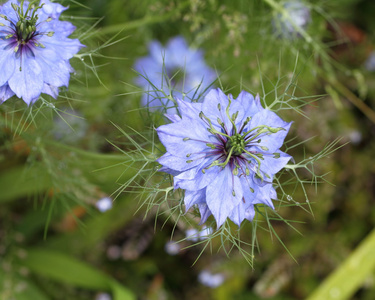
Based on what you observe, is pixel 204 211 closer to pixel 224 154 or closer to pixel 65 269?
pixel 224 154

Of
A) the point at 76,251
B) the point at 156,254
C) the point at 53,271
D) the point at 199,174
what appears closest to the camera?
the point at 199,174

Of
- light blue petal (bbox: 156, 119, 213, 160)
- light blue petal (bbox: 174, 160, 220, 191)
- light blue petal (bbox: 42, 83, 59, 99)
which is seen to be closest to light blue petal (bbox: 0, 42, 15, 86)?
light blue petal (bbox: 42, 83, 59, 99)

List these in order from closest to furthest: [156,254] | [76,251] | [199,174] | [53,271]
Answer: [199,174]
[53,271]
[76,251]
[156,254]

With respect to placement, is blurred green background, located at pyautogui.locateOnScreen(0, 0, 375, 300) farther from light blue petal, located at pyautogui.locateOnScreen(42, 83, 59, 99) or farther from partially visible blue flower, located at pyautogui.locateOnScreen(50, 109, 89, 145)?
light blue petal, located at pyautogui.locateOnScreen(42, 83, 59, 99)

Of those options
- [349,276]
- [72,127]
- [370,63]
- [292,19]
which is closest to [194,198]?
[72,127]

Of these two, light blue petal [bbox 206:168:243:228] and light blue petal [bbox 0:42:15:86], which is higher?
light blue petal [bbox 0:42:15:86]

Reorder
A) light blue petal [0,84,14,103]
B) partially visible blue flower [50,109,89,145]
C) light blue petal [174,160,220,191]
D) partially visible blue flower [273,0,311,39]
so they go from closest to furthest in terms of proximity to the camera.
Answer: light blue petal [174,160,220,191] → light blue petal [0,84,14,103] → partially visible blue flower [273,0,311,39] → partially visible blue flower [50,109,89,145]

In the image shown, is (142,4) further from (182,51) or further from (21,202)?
(21,202)

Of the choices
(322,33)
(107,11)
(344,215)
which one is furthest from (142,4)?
(344,215)
